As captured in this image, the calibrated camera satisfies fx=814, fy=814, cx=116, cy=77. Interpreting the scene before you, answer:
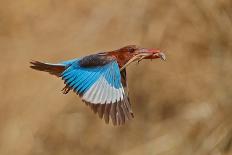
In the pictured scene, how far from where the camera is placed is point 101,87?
140 centimetres

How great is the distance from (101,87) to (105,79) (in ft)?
0.12

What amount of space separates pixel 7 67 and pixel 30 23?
29 centimetres

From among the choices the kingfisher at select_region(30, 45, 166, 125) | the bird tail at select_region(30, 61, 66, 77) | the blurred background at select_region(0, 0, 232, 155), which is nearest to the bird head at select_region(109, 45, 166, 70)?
the kingfisher at select_region(30, 45, 166, 125)

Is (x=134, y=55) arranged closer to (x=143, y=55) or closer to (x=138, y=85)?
(x=143, y=55)

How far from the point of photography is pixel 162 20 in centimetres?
368

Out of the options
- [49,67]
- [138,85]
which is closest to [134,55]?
[49,67]

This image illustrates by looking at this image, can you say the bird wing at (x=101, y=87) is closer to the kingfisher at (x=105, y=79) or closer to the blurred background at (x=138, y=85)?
the kingfisher at (x=105, y=79)

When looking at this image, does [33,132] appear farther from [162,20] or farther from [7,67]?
[162,20]

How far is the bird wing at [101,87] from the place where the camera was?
1.31 m

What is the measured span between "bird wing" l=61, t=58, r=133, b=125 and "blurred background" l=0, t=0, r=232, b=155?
77.7 inches

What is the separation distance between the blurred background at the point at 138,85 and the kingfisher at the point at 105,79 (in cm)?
197

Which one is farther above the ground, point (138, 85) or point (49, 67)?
point (138, 85)

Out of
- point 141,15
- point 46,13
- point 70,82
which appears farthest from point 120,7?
point 70,82

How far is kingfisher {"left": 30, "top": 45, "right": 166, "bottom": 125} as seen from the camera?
1317 millimetres
